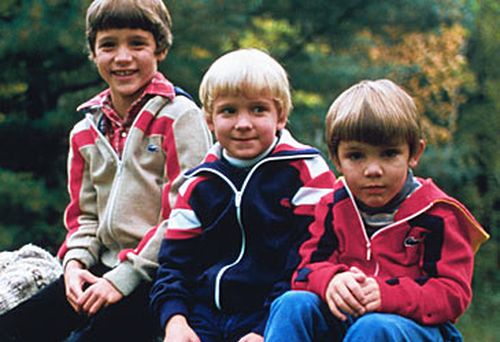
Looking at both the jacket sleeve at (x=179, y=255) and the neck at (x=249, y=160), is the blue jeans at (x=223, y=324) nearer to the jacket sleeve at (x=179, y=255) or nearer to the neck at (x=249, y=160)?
the jacket sleeve at (x=179, y=255)

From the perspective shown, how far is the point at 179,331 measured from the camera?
8.35 ft

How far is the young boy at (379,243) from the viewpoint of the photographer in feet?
7.31

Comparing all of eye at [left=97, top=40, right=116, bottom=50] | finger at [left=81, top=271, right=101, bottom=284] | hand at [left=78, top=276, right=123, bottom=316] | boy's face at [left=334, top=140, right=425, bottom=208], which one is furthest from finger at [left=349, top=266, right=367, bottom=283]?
eye at [left=97, top=40, right=116, bottom=50]

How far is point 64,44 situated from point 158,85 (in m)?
3.08

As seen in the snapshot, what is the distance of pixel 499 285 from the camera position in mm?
9086

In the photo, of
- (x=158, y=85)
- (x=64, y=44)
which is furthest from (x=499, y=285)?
(x=158, y=85)

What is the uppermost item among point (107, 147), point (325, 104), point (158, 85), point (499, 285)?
point (158, 85)

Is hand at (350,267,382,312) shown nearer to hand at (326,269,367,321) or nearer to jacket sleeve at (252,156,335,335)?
hand at (326,269,367,321)

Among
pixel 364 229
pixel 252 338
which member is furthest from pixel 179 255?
pixel 364 229

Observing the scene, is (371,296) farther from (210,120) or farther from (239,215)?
(210,120)

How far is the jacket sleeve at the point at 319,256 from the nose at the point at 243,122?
1.11 feet

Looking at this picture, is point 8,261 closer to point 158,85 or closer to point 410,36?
point 158,85

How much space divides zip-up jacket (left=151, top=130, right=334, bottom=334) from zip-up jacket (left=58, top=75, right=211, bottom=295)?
0.60ft

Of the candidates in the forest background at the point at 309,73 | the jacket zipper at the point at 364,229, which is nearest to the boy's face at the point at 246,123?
the jacket zipper at the point at 364,229
